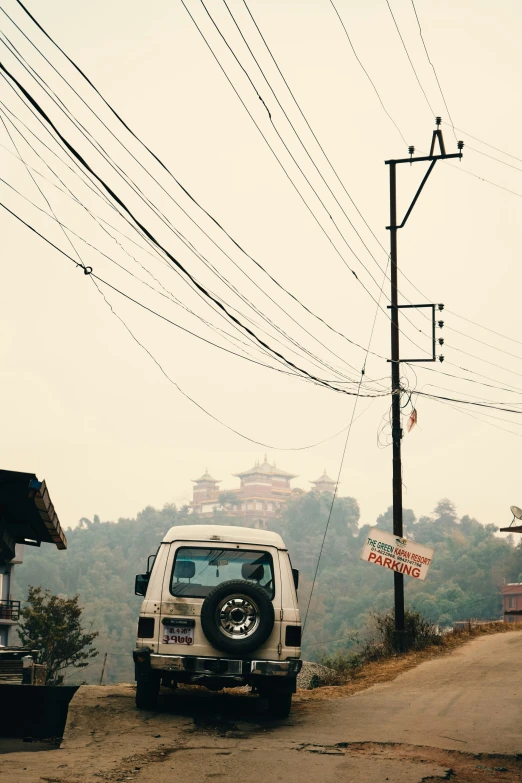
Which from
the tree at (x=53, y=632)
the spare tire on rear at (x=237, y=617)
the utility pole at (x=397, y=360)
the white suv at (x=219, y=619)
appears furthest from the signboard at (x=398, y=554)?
the tree at (x=53, y=632)

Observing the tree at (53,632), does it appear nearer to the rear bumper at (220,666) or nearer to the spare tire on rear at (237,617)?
the rear bumper at (220,666)

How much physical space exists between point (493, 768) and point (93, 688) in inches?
263

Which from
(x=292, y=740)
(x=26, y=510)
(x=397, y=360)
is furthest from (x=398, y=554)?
(x=292, y=740)

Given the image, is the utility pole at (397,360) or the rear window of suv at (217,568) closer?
the rear window of suv at (217,568)

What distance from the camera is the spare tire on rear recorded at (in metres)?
11.0

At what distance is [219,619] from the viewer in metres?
11.1

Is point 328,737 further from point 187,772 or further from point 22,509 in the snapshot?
point 22,509

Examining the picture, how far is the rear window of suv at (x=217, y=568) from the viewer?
11703mm

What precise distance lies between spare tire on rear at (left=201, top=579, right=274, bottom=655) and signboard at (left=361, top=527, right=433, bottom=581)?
1022 centimetres

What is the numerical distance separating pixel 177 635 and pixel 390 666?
28.1 feet

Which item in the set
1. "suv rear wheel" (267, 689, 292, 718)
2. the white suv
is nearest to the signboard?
the white suv

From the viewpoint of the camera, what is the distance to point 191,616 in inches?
448

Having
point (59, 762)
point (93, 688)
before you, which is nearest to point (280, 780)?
point (59, 762)

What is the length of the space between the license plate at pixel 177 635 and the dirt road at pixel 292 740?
86cm
